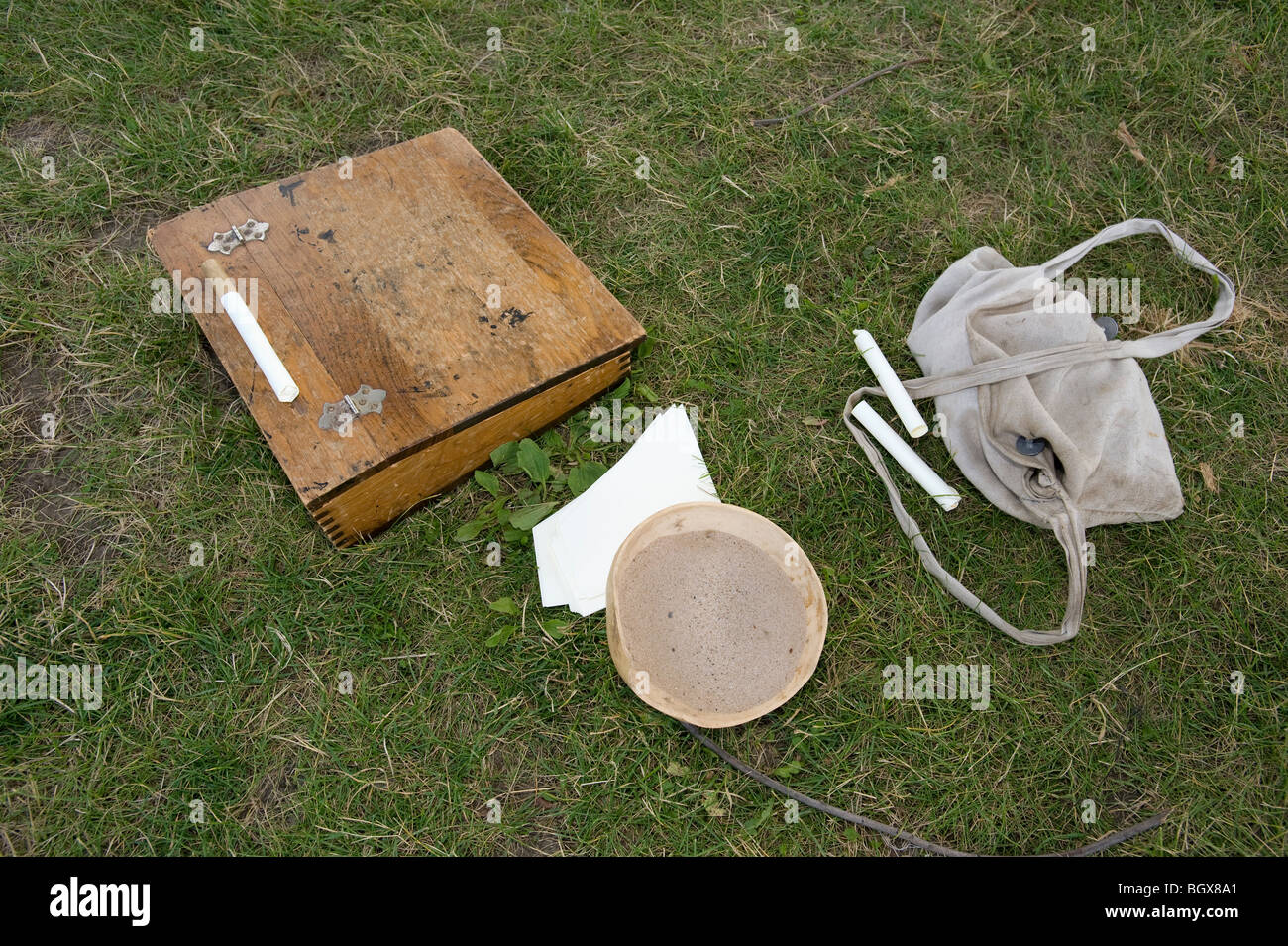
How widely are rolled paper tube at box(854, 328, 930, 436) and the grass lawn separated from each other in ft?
0.37

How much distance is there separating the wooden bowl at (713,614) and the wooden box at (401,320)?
1.88ft

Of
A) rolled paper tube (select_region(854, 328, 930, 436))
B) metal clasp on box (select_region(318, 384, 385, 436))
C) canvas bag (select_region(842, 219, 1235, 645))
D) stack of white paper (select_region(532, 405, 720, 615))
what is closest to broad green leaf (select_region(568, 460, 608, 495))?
stack of white paper (select_region(532, 405, 720, 615))

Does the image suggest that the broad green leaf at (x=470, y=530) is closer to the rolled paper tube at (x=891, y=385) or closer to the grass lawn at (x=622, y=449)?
the grass lawn at (x=622, y=449)

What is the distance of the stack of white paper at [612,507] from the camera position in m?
2.34

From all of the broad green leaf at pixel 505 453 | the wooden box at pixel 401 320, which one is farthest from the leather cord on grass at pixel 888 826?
the wooden box at pixel 401 320

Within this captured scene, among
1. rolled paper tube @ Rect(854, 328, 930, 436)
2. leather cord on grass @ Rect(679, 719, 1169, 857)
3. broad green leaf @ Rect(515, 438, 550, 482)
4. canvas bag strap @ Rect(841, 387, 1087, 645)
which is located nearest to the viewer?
leather cord on grass @ Rect(679, 719, 1169, 857)

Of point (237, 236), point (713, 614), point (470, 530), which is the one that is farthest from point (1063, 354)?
point (237, 236)

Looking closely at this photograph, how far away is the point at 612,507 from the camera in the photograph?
97.4 inches

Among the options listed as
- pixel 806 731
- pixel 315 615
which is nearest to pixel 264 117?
pixel 315 615

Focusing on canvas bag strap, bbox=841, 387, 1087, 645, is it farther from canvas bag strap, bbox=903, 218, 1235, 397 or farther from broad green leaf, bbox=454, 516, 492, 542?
broad green leaf, bbox=454, 516, 492, 542

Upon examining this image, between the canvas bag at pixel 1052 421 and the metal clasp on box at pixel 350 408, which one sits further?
the canvas bag at pixel 1052 421

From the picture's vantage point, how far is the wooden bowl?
6.98 feet

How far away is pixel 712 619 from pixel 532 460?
2.38 ft

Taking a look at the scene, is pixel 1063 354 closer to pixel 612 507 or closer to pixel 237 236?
pixel 612 507
